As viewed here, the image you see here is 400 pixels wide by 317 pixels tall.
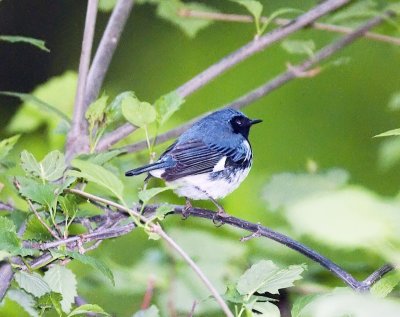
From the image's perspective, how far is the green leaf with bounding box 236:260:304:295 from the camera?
134 cm

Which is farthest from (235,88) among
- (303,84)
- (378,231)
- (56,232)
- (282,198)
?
(378,231)

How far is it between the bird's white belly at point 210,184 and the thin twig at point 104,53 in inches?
16.4

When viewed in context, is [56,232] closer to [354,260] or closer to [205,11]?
[354,260]

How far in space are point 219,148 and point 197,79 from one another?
0.43 meters

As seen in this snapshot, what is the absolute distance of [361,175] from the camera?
3.37 m

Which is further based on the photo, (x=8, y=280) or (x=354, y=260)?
(x=354, y=260)

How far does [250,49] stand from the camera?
2.49 meters

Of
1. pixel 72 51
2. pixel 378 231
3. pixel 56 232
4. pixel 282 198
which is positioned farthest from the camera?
pixel 72 51

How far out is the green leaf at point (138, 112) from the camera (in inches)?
70.6

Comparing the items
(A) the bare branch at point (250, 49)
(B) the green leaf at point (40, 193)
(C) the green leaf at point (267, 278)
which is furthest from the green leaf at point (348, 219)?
(A) the bare branch at point (250, 49)

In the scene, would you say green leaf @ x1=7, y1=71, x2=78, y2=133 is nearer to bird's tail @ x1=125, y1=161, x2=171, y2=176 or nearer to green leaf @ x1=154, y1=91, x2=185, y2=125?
bird's tail @ x1=125, y1=161, x2=171, y2=176

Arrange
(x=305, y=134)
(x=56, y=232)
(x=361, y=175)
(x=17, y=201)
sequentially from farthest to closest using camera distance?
(x=305, y=134)
(x=361, y=175)
(x=17, y=201)
(x=56, y=232)

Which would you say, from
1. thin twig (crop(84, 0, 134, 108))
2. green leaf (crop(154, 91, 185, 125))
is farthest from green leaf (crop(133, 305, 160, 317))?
thin twig (crop(84, 0, 134, 108))

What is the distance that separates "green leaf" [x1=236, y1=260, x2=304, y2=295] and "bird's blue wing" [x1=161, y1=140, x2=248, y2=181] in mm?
1106
